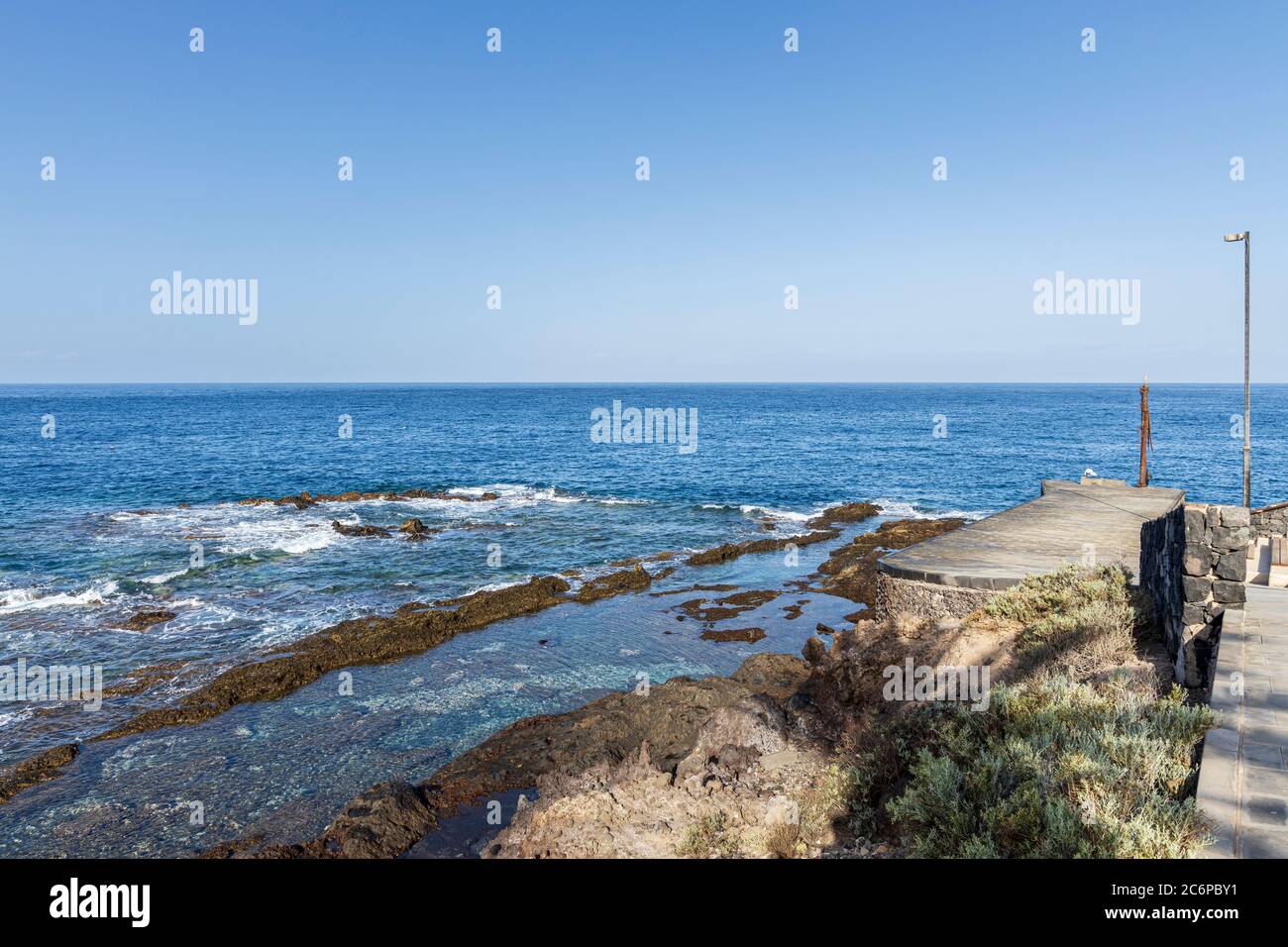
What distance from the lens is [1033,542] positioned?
16734 mm

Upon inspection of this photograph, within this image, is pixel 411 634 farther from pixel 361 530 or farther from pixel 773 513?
pixel 773 513

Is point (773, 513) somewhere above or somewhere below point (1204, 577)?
below

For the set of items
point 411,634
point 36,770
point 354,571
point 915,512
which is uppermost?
point 915,512

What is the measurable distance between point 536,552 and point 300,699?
12557mm

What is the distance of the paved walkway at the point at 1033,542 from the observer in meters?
14.2

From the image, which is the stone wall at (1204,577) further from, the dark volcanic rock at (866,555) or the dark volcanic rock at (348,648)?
the dark volcanic rock at (348,648)

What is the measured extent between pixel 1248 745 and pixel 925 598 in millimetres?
8118

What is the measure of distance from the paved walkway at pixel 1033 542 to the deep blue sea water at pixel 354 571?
390cm

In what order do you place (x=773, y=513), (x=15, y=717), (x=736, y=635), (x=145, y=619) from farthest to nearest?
(x=773, y=513)
(x=145, y=619)
(x=736, y=635)
(x=15, y=717)

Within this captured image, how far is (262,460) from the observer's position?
55.4 meters

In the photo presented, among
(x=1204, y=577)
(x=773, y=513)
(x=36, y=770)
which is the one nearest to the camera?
(x=1204, y=577)

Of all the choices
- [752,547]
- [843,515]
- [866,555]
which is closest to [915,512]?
[843,515]
